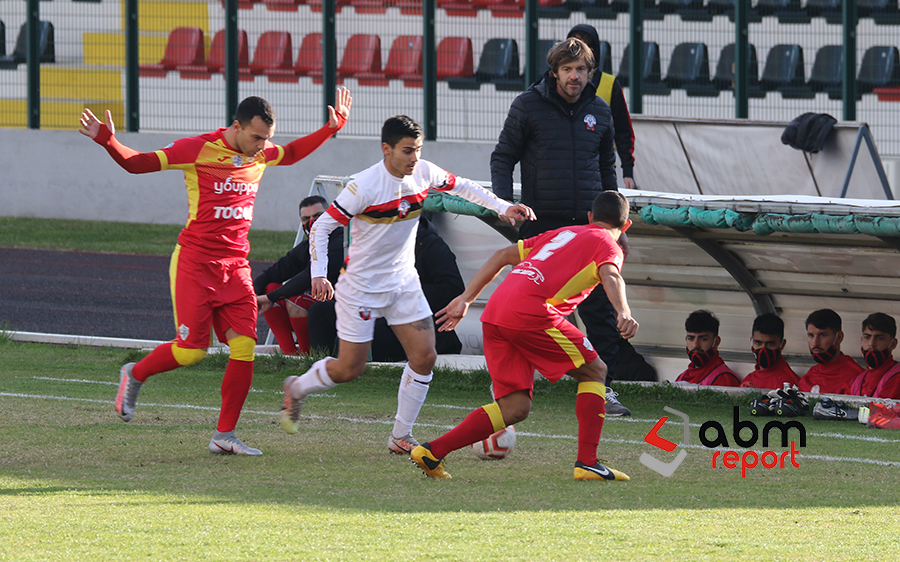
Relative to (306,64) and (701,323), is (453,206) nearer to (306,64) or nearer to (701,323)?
(701,323)

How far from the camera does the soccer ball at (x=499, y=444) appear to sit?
557 cm

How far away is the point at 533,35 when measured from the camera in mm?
18469

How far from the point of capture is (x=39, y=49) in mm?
20062

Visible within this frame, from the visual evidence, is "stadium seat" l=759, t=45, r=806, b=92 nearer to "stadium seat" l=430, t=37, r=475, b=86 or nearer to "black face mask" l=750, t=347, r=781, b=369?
"stadium seat" l=430, t=37, r=475, b=86

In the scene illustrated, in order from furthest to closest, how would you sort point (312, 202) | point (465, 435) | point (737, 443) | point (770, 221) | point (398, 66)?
point (398, 66)
point (312, 202)
point (770, 221)
point (737, 443)
point (465, 435)

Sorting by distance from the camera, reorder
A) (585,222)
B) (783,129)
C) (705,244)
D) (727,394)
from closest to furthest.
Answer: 1. (585,222)
2. (727,394)
3. (705,244)
4. (783,129)

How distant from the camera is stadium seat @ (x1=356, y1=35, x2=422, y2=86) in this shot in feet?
63.5

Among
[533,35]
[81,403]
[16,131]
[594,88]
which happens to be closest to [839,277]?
[594,88]

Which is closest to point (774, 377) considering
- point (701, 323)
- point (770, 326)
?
point (770, 326)

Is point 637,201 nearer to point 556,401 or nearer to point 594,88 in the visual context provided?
point 594,88

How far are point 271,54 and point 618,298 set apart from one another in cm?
1500

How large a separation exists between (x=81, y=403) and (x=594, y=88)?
3.67 meters

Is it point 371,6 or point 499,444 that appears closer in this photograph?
point 499,444

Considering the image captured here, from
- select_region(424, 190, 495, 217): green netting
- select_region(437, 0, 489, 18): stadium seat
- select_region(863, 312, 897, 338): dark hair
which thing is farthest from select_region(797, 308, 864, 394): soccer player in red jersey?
select_region(437, 0, 489, 18): stadium seat
